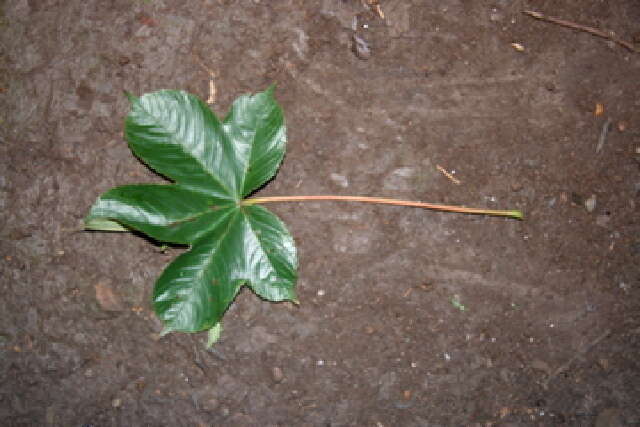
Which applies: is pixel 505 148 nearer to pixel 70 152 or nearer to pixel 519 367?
pixel 519 367

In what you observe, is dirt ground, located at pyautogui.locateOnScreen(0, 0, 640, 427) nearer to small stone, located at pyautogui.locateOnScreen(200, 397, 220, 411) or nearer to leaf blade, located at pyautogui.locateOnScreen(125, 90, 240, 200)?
small stone, located at pyautogui.locateOnScreen(200, 397, 220, 411)

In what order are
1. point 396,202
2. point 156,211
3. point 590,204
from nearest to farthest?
point 156,211 → point 396,202 → point 590,204

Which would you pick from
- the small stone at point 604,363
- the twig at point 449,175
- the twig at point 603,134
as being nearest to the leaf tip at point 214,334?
the twig at point 449,175

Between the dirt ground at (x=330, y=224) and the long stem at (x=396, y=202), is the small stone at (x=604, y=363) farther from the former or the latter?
the long stem at (x=396, y=202)

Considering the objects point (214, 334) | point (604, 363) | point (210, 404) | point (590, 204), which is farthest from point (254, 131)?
point (604, 363)

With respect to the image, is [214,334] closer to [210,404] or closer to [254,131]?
[210,404]

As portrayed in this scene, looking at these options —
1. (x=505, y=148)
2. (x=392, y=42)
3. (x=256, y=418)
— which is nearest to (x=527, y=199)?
(x=505, y=148)

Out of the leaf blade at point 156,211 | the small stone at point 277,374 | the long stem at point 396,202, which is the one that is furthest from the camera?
the small stone at point 277,374
